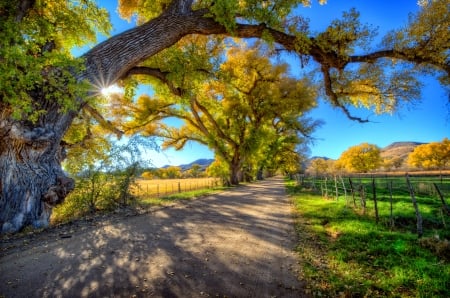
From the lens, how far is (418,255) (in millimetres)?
4793

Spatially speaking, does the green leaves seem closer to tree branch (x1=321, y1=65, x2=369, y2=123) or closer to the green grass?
the green grass

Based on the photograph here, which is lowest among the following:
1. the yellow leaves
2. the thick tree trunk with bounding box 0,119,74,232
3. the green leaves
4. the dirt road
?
the dirt road

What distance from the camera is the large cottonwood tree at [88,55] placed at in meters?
5.63

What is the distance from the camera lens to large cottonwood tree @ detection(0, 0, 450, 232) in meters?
5.63

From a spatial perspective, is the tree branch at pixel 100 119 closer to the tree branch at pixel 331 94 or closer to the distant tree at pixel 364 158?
the tree branch at pixel 331 94

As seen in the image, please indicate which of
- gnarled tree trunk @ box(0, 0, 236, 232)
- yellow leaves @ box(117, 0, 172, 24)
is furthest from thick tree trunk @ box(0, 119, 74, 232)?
yellow leaves @ box(117, 0, 172, 24)

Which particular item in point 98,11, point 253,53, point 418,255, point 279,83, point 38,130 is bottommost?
point 418,255

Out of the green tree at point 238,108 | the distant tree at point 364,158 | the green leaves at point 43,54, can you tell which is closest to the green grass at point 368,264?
the green leaves at point 43,54

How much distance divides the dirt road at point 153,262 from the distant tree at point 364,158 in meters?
101

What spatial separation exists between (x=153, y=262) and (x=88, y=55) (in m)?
6.37

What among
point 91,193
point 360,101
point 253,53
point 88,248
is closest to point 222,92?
point 253,53

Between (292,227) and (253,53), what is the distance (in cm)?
1735

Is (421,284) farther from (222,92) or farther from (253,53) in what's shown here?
(222,92)

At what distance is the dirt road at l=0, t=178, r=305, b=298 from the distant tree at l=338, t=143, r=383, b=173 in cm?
10073
